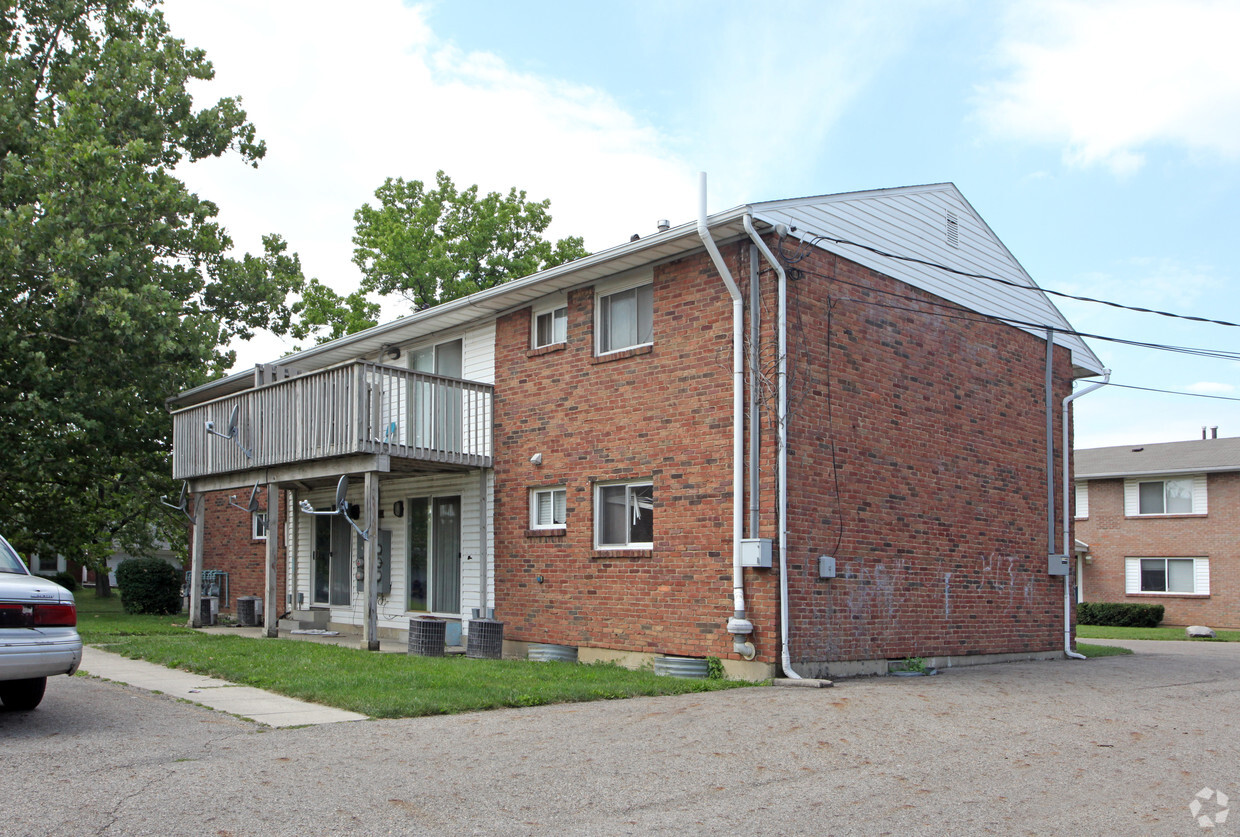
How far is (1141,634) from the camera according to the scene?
1021 inches

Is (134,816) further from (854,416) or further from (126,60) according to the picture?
(126,60)

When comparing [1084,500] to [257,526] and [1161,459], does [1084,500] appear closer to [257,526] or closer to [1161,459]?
[1161,459]

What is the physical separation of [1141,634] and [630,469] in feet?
61.0

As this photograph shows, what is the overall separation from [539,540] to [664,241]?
4.62m

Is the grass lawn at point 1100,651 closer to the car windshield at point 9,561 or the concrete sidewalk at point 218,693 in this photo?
the concrete sidewalk at point 218,693

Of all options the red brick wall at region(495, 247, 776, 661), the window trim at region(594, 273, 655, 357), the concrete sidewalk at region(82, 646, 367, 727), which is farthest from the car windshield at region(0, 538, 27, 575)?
the window trim at region(594, 273, 655, 357)

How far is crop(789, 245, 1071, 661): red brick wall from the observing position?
40.1 feet

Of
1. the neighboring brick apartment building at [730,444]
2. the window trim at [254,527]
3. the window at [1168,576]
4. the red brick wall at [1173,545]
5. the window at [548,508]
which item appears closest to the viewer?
the neighboring brick apartment building at [730,444]

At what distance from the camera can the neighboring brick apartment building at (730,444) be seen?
12.0 meters

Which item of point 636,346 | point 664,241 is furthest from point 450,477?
point 664,241

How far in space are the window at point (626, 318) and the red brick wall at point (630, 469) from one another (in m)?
0.18

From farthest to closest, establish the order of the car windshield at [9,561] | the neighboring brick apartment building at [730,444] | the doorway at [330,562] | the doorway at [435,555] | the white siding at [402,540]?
1. the doorway at [330,562]
2. the doorway at [435,555]
3. the white siding at [402,540]
4. the neighboring brick apartment building at [730,444]
5. the car windshield at [9,561]

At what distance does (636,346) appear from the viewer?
44.5ft

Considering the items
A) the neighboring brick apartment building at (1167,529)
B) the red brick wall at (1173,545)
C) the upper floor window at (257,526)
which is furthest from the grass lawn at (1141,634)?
the upper floor window at (257,526)
